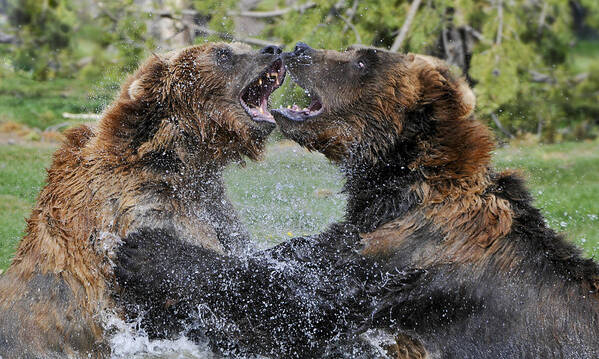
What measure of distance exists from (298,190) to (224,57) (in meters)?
3.83

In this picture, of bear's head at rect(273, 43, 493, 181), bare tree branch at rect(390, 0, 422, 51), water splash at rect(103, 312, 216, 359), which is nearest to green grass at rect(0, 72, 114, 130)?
bare tree branch at rect(390, 0, 422, 51)

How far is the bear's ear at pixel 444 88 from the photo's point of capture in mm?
4617

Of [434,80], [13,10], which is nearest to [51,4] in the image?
[13,10]

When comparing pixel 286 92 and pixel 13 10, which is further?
pixel 13 10

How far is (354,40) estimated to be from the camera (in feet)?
40.9

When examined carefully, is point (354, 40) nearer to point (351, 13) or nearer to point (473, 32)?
point (351, 13)

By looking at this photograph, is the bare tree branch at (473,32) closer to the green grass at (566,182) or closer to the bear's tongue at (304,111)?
the green grass at (566,182)

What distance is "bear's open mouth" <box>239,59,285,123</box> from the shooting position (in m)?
5.72

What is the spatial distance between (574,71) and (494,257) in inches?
481

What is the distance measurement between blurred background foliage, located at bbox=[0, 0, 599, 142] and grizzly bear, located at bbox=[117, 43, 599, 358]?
20.3ft

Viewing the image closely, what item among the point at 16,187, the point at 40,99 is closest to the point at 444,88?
the point at 16,187

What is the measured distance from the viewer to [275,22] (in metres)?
14.3

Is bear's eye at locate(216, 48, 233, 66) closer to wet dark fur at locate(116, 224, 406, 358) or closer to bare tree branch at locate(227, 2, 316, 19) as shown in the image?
wet dark fur at locate(116, 224, 406, 358)

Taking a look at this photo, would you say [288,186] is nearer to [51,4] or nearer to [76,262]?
[76,262]
